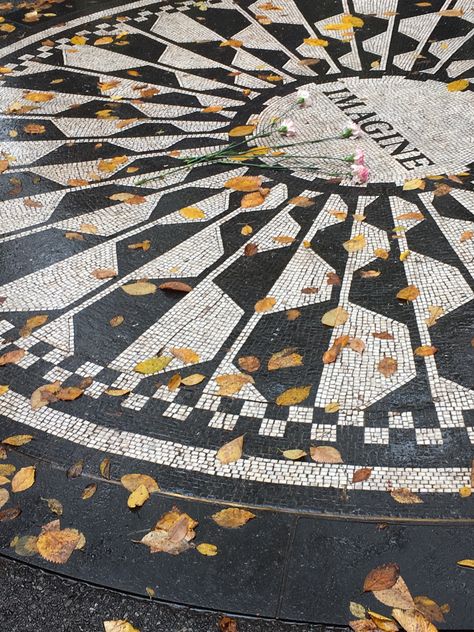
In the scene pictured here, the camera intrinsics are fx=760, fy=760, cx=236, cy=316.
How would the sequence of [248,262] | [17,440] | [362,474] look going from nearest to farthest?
[362,474] < [17,440] < [248,262]

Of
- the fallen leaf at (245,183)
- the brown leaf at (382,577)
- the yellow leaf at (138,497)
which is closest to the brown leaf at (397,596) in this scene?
the brown leaf at (382,577)

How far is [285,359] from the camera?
11.4 ft

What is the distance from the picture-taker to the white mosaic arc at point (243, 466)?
2.87 meters

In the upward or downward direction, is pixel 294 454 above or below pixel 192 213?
below

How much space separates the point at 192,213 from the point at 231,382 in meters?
1.52

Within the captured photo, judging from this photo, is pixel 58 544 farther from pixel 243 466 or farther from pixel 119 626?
pixel 243 466

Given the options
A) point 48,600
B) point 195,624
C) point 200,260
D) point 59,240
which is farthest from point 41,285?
point 195,624

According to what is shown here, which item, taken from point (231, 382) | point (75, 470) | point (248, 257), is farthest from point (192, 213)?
point (75, 470)

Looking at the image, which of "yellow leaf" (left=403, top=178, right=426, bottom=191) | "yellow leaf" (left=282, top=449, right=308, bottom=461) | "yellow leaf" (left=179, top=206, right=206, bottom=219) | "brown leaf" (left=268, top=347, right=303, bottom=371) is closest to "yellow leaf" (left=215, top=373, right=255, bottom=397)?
"brown leaf" (left=268, top=347, right=303, bottom=371)

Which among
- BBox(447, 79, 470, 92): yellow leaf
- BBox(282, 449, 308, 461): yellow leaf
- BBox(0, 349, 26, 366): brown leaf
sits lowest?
BBox(282, 449, 308, 461): yellow leaf

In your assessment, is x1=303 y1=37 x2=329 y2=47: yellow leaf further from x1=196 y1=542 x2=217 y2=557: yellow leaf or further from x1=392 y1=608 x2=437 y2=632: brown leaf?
x1=392 y1=608 x2=437 y2=632: brown leaf

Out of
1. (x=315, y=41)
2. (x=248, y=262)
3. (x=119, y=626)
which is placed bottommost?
(x=119, y=626)

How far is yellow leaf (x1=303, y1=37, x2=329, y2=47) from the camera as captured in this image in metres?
6.54

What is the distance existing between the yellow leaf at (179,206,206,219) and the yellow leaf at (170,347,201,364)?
1.21m
